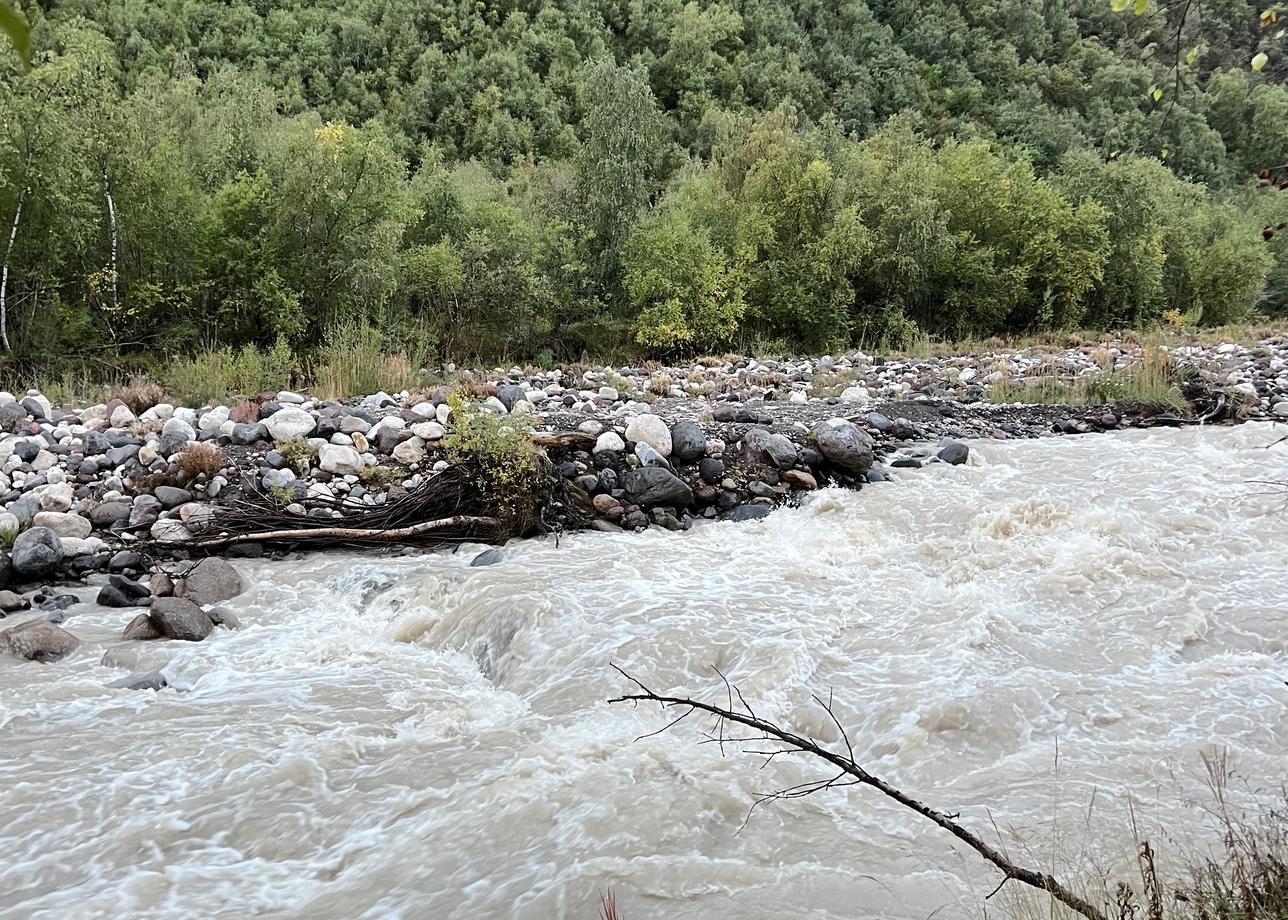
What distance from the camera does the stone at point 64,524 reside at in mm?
5996

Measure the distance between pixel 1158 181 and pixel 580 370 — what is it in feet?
62.2

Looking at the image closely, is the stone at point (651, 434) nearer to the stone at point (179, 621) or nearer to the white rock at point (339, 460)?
the white rock at point (339, 460)

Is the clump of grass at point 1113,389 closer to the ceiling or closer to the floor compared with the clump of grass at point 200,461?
closer to the floor

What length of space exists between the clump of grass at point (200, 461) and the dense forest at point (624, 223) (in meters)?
3.84

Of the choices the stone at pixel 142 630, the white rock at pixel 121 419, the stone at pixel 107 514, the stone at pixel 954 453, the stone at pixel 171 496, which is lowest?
the stone at pixel 954 453

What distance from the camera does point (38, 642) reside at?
4.62 metres

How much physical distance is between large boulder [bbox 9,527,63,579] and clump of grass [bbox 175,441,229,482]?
42.2 inches

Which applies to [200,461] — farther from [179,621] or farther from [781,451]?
[781,451]

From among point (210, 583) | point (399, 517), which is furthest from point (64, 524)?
point (399, 517)

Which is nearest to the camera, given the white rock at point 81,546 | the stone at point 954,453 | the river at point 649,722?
the river at point 649,722

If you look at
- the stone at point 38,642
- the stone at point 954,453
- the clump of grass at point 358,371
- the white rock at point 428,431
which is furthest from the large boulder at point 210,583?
the stone at point 954,453

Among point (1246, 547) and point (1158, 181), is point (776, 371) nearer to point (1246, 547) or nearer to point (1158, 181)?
point (1246, 547)

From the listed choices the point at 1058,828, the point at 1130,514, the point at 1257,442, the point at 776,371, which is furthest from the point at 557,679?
the point at 776,371

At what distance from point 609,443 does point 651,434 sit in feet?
1.36
